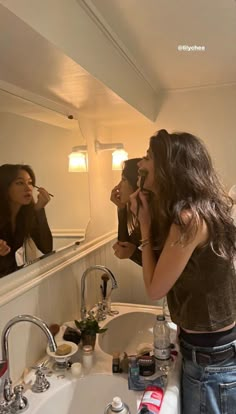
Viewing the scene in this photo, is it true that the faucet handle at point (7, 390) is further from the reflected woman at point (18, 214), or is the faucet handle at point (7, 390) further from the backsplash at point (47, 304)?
the reflected woman at point (18, 214)

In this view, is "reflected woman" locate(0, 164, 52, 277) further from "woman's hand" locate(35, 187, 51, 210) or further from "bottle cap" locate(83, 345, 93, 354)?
"bottle cap" locate(83, 345, 93, 354)

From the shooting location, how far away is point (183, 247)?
37.5 inches

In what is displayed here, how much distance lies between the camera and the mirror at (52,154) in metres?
1.15

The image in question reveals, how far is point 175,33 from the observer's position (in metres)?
1.24

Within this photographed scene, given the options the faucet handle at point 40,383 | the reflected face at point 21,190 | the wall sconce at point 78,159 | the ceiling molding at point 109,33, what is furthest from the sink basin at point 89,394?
the ceiling molding at point 109,33

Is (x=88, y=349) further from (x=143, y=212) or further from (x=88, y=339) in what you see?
(x=143, y=212)

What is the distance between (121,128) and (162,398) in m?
1.62

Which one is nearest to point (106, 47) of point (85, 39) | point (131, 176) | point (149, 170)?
point (85, 39)

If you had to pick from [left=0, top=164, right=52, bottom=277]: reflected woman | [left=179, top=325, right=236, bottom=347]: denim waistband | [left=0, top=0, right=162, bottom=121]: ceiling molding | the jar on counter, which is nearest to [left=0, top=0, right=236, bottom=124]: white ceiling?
[left=0, top=0, right=162, bottom=121]: ceiling molding

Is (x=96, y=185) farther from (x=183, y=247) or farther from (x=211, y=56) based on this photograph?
(x=183, y=247)

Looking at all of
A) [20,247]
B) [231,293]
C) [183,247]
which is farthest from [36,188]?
[231,293]

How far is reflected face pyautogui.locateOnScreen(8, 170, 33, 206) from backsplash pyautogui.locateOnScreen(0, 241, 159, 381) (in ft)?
1.06

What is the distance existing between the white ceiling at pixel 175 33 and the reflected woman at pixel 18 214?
1.97ft

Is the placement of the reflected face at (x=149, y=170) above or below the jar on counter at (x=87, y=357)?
above
